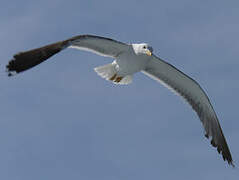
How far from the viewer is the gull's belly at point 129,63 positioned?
72.0 feet

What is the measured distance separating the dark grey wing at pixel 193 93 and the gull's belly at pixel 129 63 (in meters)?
1.08

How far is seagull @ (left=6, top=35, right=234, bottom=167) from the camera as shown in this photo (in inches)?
703

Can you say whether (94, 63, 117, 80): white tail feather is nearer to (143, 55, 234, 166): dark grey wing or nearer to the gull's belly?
the gull's belly

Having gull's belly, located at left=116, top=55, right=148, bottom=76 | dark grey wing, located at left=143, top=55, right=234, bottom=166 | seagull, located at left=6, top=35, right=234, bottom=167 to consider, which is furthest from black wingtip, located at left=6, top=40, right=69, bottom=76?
dark grey wing, located at left=143, top=55, right=234, bottom=166

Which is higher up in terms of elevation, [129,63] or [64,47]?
[129,63]

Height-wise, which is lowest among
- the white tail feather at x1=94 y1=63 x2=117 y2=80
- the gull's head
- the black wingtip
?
the black wingtip

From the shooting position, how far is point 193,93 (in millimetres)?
24469

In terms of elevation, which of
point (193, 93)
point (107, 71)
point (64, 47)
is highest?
point (193, 93)

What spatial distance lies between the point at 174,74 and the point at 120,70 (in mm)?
2673

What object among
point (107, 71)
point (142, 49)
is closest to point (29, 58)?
point (142, 49)

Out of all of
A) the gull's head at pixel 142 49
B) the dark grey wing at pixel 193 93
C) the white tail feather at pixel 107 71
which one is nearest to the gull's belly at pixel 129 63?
the gull's head at pixel 142 49

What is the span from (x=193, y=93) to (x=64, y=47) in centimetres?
724

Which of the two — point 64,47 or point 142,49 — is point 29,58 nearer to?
point 64,47

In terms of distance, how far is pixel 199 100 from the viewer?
24672mm
